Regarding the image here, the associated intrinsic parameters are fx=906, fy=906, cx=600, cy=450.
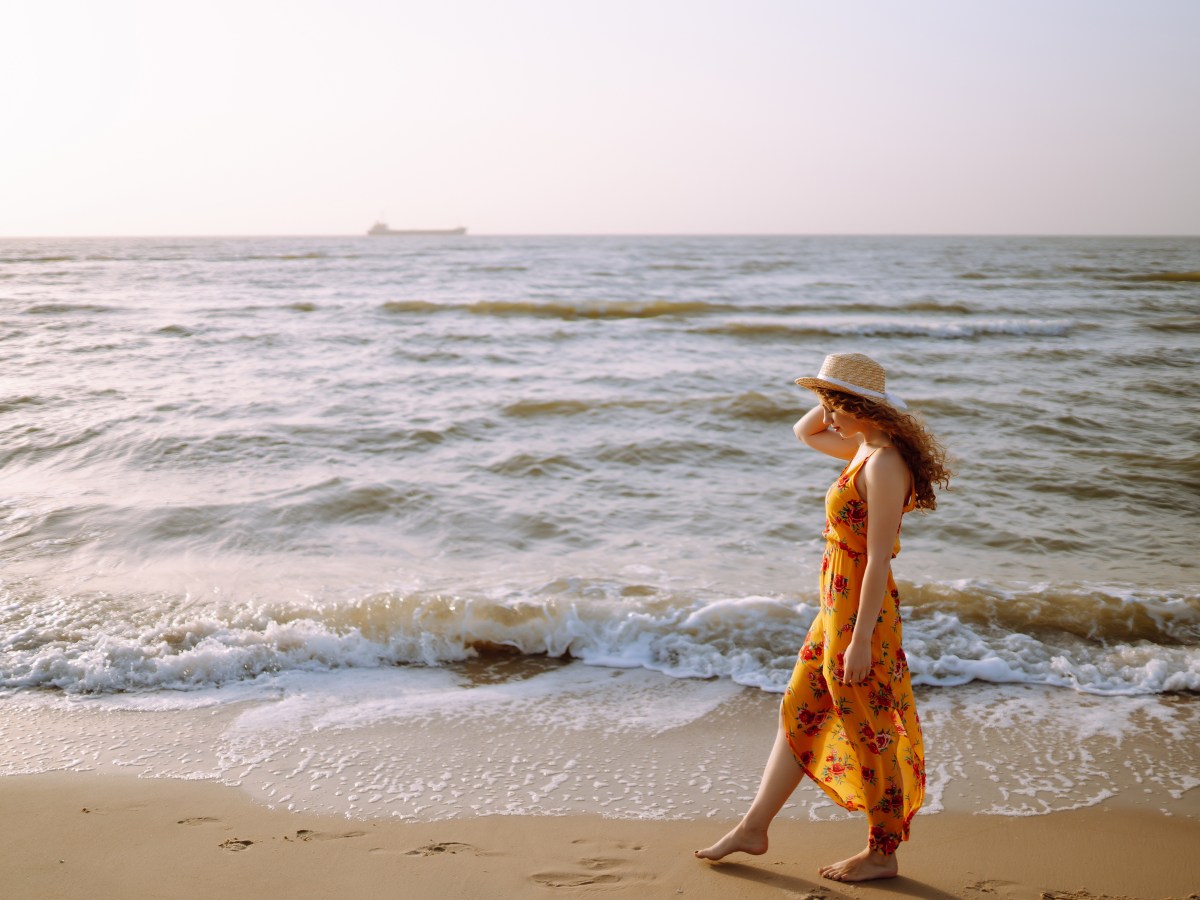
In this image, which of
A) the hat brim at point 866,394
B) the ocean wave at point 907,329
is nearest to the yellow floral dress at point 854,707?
the hat brim at point 866,394

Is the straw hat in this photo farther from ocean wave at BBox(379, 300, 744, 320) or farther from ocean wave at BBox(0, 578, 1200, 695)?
ocean wave at BBox(379, 300, 744, 320)

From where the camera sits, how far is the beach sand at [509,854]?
2898 mm

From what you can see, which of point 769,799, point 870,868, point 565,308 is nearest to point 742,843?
point 769,799

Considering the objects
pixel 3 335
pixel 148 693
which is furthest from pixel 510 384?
pixel 3 335

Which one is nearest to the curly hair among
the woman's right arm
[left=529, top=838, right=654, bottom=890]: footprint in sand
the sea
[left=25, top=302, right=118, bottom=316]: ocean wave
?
the woman's right arm

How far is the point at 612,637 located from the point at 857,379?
287 cm

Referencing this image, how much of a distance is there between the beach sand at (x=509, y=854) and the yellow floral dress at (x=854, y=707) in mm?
335

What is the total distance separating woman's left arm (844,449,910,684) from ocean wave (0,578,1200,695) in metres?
2.11

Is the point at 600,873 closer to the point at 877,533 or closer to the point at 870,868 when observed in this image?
the point at 870,868

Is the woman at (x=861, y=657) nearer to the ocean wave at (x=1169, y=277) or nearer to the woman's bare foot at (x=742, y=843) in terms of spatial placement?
the woman's bare foot at (x=742, y=843)

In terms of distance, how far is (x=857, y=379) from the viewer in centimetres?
269

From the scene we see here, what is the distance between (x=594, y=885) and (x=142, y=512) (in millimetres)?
5504

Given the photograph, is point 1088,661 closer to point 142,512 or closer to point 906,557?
point 906,557

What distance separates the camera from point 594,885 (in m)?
2.93
